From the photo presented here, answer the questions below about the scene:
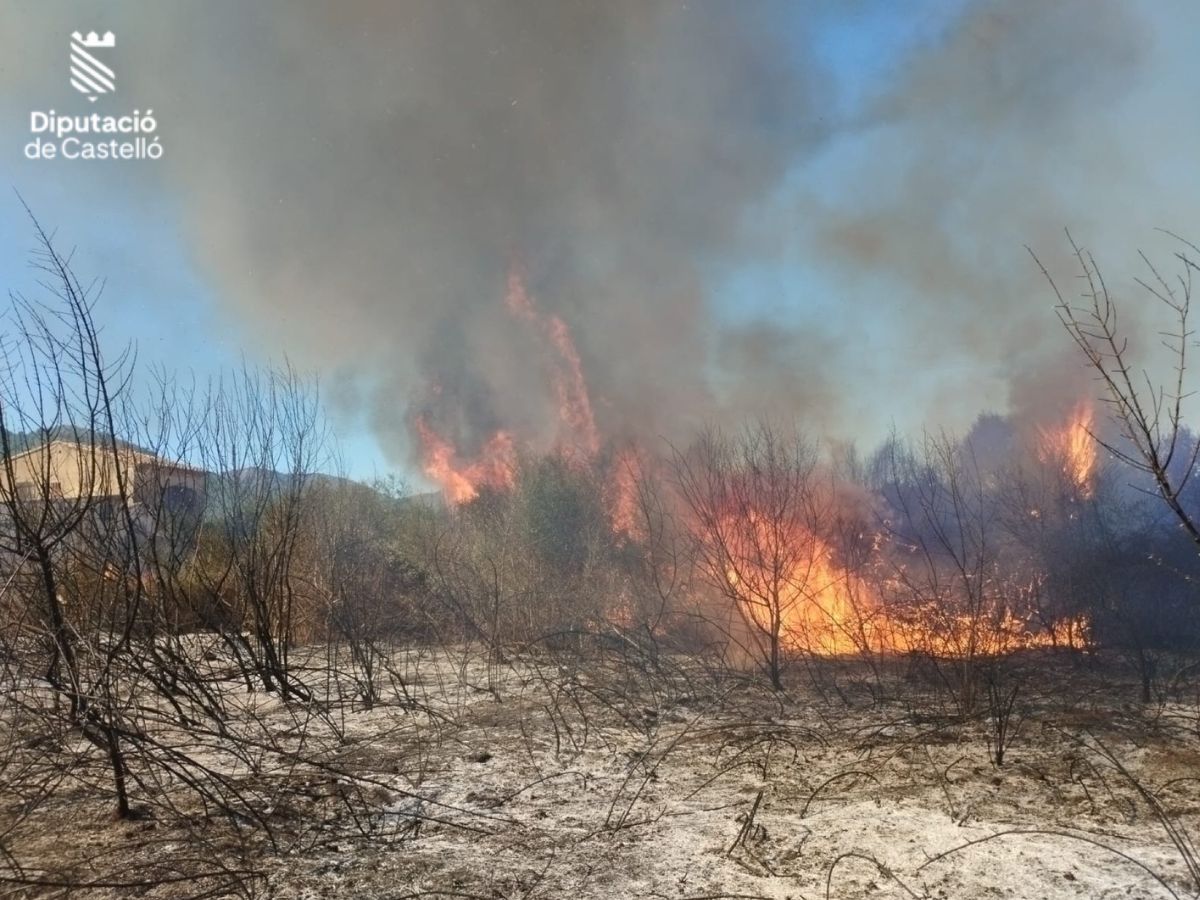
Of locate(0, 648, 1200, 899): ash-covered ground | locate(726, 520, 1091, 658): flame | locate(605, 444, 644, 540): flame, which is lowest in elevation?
locate(0, 648, 1200, 899): ash-covered ground

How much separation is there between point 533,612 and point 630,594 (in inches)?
65.3

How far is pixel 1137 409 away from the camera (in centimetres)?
238

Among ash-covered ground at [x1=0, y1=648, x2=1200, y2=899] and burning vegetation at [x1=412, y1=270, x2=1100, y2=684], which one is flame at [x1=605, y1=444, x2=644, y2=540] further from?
ash-covered ground at [x1=0, y1=648, x2=1200, y2=899]

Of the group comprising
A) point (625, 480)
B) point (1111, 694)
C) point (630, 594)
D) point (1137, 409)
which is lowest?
point (1111, 694)

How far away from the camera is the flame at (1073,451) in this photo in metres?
10.6

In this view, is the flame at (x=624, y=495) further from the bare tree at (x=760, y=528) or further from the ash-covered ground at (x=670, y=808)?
the ash-covered ground at (x=670, y=808)

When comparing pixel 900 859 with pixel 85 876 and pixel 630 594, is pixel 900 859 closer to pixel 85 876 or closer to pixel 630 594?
pixel 85 876

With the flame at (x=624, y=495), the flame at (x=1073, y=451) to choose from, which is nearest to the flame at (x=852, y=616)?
the flame at (x=1073, y=451)

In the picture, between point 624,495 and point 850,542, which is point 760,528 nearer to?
point 850,542

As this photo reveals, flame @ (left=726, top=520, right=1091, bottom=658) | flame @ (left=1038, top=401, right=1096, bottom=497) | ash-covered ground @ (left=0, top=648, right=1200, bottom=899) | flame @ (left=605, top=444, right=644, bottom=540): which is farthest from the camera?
flame @ (left=605, top=444, right=644, bottom=540)

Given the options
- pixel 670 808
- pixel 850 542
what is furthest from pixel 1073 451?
pixel 670 808

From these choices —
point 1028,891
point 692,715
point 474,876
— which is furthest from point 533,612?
point 1028,891

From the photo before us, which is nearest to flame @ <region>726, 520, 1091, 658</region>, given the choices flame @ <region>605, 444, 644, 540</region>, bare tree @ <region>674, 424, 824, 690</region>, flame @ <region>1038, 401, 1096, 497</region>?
bare tree @ <region>674, 424, 824, 690</region>

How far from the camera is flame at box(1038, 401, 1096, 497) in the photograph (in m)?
10.6
